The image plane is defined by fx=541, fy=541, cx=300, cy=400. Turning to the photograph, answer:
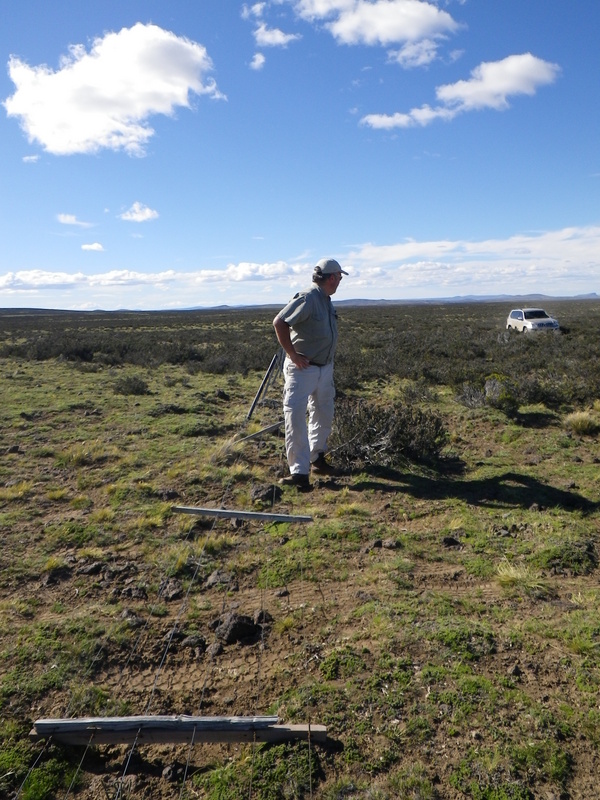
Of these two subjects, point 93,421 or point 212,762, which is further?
point 93,421

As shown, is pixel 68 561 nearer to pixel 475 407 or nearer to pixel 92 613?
pixel 92 613

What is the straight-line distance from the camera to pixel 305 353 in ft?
16.8

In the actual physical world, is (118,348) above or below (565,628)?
above

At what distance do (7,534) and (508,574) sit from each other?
4.18 metres

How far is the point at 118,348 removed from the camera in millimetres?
21469

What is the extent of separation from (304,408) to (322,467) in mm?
1039

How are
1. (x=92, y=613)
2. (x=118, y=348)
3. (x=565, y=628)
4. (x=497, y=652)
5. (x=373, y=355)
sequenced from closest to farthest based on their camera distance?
1. (x=497, y=652)
2. (x=565, y=628)
3. (x=92, y=613)
4. (x=373, y=355)
5. (x=118, y=348)

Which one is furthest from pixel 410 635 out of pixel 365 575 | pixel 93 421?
pixel 93 421

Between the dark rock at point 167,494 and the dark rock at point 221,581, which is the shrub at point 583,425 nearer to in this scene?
the dark rock at point 167,494

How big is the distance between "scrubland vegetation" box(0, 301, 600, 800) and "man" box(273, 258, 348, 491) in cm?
60

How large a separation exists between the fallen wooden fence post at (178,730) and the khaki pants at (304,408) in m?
2.94

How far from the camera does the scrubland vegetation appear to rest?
229cm

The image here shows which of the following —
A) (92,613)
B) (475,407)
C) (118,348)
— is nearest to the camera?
(92,613)

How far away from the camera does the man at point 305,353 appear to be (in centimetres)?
489
